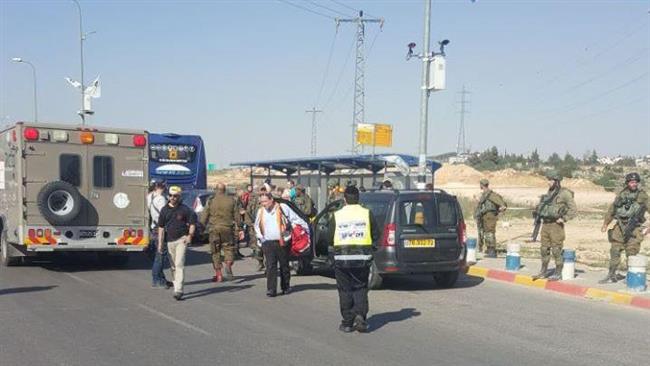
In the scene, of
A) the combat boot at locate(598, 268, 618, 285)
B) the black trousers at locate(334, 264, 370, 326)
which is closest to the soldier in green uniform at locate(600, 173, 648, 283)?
the combat boot at locate(598, 268, 618, 285)

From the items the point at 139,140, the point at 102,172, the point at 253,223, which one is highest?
the point at 139,140

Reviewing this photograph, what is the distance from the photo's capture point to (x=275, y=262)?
11.5 meters

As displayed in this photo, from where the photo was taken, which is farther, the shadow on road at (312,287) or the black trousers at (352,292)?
the shadow on road at (312,287)

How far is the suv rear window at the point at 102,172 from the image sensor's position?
47.8ft

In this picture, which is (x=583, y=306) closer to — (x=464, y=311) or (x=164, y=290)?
(x=464, y=311)

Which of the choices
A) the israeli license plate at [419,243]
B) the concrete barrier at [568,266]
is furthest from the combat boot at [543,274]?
the israeli license plate at [419,243]

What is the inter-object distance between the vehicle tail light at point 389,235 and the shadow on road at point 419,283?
1004 mm

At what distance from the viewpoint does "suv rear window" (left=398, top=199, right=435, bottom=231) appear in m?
12.5

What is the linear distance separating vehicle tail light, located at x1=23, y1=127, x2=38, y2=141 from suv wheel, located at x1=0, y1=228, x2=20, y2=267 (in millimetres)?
2406

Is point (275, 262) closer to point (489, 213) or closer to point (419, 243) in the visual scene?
point (419, 243)

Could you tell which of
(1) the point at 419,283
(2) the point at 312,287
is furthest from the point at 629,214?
(2) the point at 312,287

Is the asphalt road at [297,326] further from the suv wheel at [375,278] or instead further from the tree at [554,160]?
the tree at [554,160]

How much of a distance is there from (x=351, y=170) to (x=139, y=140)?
45.9 feet

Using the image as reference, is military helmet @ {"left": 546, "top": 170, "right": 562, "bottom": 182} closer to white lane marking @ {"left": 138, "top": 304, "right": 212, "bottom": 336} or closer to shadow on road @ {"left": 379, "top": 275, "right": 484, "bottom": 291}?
shadow on road @ {"left": 379, "top": 275, "right": 484, "bottom": 291}
